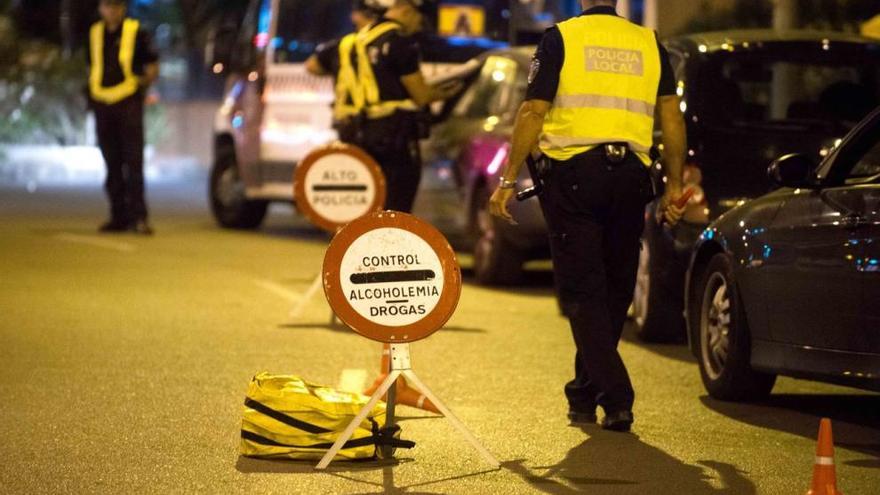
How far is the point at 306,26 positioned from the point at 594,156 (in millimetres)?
10280

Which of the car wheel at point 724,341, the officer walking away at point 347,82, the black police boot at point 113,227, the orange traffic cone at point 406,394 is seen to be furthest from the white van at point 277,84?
the orange traffic cone at point 406,394

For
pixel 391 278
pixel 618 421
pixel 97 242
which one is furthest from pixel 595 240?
pixel 97 242

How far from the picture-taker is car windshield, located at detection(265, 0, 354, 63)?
58.4ft

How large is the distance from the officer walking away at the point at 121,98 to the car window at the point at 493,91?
4681 mm

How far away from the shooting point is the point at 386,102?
1151 centimetres

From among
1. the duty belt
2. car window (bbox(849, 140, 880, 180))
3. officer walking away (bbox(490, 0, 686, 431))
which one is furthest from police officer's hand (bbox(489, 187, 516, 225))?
car window (bbox(849, 140, 880, 180))

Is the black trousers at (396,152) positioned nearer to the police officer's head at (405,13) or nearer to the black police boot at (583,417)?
the police officer's head at (405,13)

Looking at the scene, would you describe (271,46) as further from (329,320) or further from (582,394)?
(582,394)

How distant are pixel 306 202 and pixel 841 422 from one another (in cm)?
432

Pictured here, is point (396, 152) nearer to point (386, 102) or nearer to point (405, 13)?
point (386, 102)

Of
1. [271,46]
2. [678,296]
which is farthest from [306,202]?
[271,46]

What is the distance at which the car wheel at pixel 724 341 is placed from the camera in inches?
340

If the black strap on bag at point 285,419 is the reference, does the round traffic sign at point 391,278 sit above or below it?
above

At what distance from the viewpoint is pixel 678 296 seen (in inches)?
423
